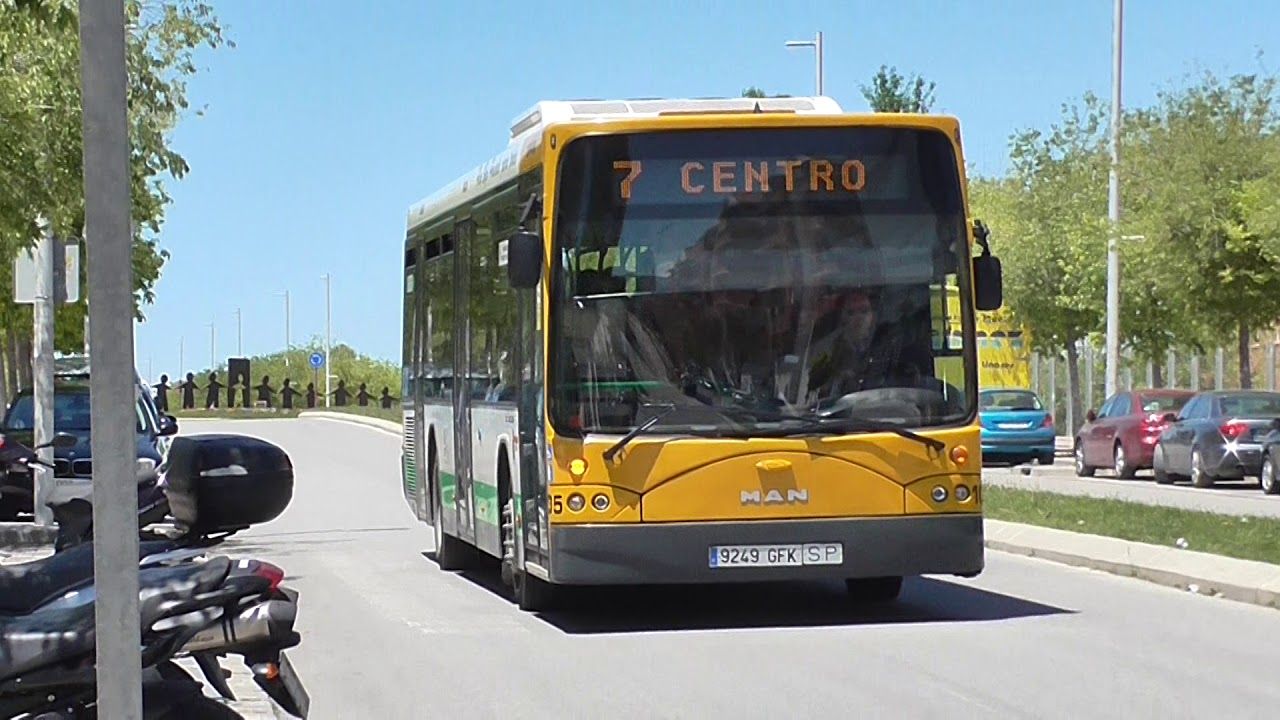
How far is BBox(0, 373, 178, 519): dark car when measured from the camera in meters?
24.6

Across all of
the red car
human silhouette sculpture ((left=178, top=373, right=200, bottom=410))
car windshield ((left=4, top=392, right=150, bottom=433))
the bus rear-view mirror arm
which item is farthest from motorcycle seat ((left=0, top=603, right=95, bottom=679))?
human silhouette sculpture ((left=178, top=373, right=200, bottom=410))

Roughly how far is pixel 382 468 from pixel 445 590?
26.2 metres

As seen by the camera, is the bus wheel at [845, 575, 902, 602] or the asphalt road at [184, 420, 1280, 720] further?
the bus wheel at [845, 575, 902, 602]

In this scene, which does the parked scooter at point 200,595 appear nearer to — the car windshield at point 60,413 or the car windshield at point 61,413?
the car windshield at point 61,413

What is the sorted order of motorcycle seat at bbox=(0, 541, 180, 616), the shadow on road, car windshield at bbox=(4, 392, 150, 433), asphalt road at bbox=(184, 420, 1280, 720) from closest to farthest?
motorcycle seat at bbox=(0, 541, 180, 616) → asphalt road at bbox=(184, 420, 1280, 720) → the shadow on road → car windshield at bbox=(4, 392, 150, 433)

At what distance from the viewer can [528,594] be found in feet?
52.5

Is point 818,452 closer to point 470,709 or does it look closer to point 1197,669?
point 1197,669

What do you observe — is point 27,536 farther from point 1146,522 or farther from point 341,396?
point 341,396

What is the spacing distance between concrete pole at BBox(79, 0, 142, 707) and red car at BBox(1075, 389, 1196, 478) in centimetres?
3390

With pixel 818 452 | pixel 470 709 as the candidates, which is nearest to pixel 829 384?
pixel 818 452

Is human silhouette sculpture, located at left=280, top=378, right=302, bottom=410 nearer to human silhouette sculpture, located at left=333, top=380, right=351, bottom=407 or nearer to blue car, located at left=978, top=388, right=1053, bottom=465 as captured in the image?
human silhouette sculpture, located at left=333, top=380, right=351, bottom=407

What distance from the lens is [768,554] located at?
14.3 m

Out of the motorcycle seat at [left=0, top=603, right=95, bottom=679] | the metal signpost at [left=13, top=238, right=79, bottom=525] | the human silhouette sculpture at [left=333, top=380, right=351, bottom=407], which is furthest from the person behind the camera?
the human silhouette sculpture at [left=333, top=380, right=351, bottom=407]

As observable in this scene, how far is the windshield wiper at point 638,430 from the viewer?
14.2m
